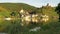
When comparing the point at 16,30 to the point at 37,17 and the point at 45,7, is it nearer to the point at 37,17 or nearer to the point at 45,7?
the point at 37,17

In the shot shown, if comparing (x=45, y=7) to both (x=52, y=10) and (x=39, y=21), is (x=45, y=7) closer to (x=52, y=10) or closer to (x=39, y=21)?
(x=52, y=10)

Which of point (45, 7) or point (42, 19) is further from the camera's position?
point (45, 7)

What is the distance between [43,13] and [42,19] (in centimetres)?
132

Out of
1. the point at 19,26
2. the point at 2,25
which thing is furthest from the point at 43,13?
the point at 19,26

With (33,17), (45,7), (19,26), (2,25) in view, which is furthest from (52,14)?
(19,26)

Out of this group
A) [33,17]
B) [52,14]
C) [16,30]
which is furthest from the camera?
[52,14]

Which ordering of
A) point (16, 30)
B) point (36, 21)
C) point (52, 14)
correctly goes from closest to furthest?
point (16, 30)
point (36, 21)
point (52, 14)

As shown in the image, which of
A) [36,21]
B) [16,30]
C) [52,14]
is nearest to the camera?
[16,30]

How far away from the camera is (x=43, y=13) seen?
16.3 m

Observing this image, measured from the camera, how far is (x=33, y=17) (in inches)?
619

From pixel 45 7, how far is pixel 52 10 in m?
0.83

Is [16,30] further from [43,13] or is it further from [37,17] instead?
[43,13]

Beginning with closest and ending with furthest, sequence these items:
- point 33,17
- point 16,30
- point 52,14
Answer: point 16,30
point 33,17
point 52,14

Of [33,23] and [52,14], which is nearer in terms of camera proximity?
[33,23]
